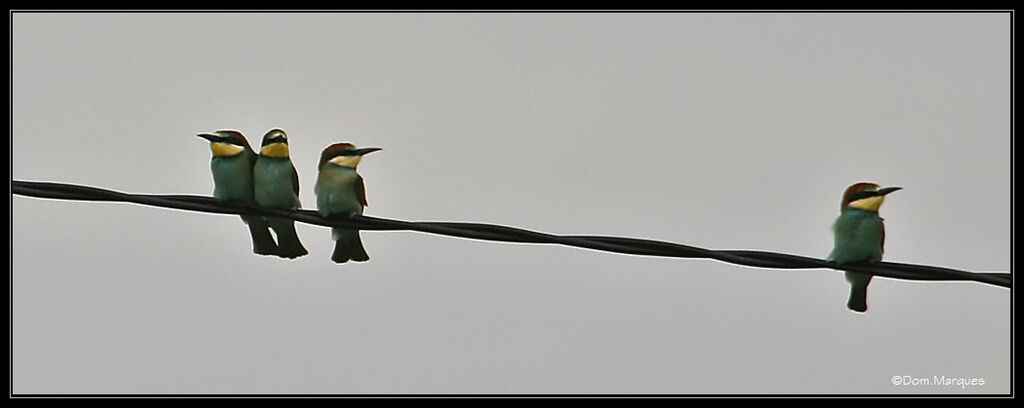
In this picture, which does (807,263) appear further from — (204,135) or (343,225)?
(204,135)

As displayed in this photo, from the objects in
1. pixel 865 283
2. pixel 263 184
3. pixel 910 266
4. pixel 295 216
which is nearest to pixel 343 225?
pixel 295 216

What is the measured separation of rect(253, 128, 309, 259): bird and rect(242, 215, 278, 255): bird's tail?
3 centimetres

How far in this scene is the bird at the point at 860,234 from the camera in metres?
6.75

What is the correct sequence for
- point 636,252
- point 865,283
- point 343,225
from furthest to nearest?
point 865,283
point 343,225
point 636,252

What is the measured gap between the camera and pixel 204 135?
7.08 meters

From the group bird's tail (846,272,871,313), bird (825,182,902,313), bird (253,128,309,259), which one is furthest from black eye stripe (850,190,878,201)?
bird (253,128,309,259)

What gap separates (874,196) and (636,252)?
2.31m

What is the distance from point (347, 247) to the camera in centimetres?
690

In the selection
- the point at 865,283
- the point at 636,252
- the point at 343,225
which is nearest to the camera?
the point at 636,252

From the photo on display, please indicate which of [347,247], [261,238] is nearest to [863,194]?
[347,247]

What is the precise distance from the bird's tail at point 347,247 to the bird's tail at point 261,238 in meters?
0.31

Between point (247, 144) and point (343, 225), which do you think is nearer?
point (343, 225)

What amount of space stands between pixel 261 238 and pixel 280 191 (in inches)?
10.1

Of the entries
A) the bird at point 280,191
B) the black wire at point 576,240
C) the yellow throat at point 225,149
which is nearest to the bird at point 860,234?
the black wire at point 576,240
